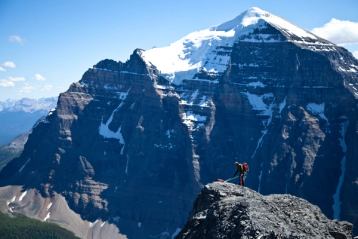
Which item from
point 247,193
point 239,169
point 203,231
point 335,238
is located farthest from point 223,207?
point 239,169

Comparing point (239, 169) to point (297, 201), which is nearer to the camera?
point (297, 201)

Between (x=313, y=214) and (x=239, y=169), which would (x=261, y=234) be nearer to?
(x=313, y=214)

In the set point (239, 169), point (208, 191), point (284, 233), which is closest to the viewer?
point (284, 233)

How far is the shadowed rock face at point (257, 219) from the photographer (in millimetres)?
45188

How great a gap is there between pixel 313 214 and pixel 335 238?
2.76 m

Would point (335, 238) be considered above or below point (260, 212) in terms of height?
below

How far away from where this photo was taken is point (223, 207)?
50.5m

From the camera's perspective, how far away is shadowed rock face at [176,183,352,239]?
45188 mm

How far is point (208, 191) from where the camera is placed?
2304 inches

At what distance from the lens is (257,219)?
151 feet

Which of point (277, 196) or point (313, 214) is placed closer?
point (313, 214)

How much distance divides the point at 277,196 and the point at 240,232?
408 inches

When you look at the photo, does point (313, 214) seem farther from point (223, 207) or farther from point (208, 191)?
point (208, 191)

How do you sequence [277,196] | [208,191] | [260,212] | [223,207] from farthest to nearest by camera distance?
[208,191], [277,196], [223,207], [260,212]
